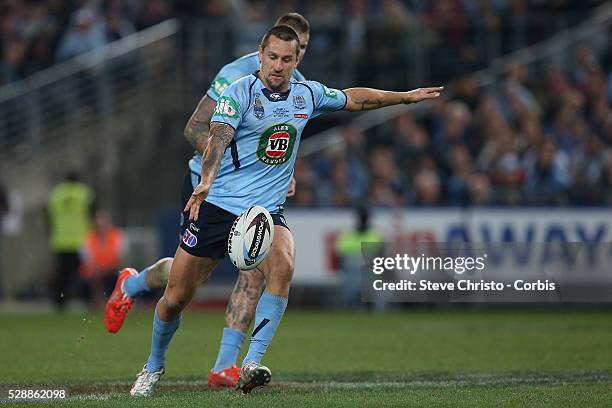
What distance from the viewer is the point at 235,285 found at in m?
10.1

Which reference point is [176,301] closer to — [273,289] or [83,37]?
[273,289]

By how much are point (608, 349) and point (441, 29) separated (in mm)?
12103

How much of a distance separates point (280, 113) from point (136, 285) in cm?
222

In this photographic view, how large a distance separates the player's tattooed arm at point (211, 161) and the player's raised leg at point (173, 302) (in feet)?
1.73

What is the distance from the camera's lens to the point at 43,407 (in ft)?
26.5

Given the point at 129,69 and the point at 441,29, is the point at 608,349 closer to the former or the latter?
the point at 441,29

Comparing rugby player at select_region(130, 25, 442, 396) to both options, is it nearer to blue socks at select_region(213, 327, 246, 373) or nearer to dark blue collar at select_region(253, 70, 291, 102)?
dark blue collar at select_region(253, 70, 291, 102)

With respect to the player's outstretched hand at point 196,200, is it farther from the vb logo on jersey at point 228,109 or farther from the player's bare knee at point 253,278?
the player's bare knee at point 253,278

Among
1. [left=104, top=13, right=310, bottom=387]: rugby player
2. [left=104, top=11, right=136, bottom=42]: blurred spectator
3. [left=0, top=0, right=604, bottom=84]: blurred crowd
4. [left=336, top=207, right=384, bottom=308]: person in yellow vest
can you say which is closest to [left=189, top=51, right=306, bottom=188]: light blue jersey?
[left=104, top=13, right=310, bottom=387]: rugby player

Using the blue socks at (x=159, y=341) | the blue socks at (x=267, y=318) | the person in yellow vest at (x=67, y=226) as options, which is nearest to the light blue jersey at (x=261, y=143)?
the blue socks at (x=267, y=318)

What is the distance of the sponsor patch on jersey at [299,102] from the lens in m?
8.95

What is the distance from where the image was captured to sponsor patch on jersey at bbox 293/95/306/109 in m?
8.95

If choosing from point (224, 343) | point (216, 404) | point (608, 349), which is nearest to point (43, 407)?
point (216, 404)

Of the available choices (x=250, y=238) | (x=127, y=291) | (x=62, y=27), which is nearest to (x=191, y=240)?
(x=250, y=238)
